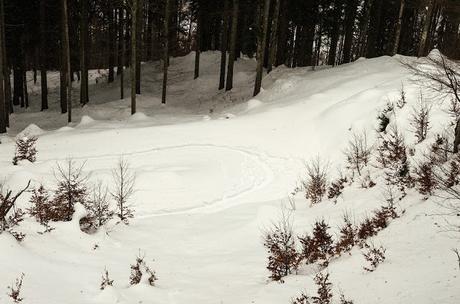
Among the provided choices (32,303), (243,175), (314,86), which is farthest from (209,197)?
(314,86)

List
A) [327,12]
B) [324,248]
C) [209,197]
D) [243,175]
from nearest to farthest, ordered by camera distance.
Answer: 1. [324,248]
2. [209,197]
3. [243,175]
4. [327,12]

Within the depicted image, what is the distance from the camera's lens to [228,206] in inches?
435

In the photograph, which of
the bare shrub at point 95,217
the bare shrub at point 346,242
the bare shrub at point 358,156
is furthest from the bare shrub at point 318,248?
the bare shrub at point 95,217

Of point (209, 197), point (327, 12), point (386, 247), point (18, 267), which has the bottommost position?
point (209, 197)

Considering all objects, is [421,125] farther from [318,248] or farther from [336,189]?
[318,248]

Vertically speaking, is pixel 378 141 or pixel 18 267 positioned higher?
pixel 378 141

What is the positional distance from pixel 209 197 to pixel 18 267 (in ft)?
20.5

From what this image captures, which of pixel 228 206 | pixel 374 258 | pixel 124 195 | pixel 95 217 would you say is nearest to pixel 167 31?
pixel 124 195

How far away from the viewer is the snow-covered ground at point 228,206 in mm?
5758

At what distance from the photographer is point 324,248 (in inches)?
274

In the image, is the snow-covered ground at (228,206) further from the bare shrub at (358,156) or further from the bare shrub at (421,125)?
the bare shrub at (358,156)

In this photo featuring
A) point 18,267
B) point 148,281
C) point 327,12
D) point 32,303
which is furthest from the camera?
point 327,12

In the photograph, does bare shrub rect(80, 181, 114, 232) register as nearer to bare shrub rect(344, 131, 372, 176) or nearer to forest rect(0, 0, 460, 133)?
bare shrub rect(344, 131, 372, 176)

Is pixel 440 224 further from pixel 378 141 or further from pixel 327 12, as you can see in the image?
pixel 327 12
